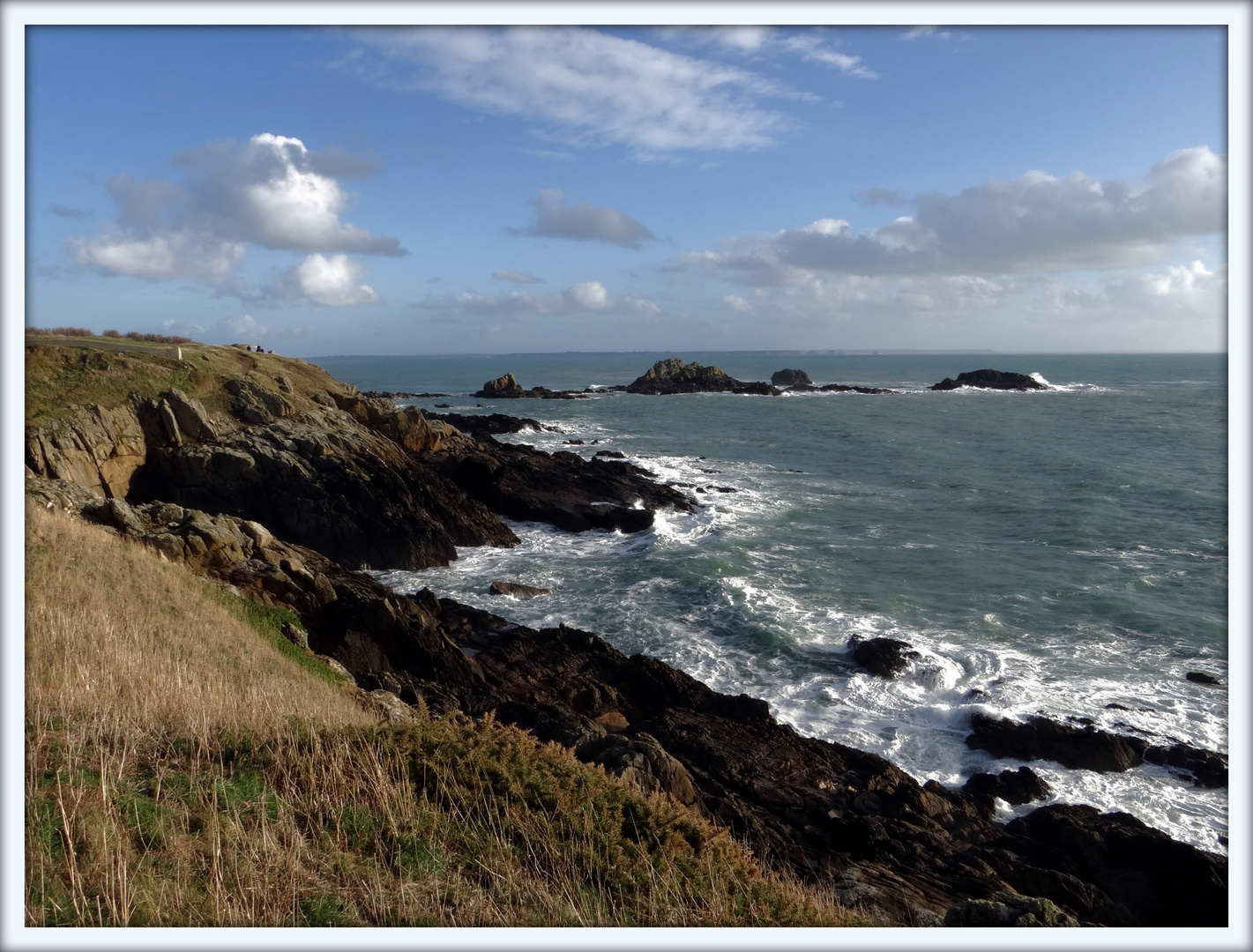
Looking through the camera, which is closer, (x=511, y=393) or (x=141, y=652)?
(x=141, y=652)

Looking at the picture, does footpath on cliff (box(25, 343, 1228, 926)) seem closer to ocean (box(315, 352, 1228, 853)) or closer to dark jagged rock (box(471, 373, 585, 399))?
ocean (box(315, 352, 1228, 853))

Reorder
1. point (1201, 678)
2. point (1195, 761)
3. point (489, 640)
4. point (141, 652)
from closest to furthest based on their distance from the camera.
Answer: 1. point (141, 652)
2. point (1195, 761)
3. point (1201, 678)
4. point (489, 640)

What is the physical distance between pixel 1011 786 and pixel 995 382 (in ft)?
364

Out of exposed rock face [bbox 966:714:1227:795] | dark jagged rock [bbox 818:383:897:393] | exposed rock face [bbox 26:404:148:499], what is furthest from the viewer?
dark jagged rock [bbox 818:383:897:393]

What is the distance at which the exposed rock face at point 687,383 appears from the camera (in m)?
105

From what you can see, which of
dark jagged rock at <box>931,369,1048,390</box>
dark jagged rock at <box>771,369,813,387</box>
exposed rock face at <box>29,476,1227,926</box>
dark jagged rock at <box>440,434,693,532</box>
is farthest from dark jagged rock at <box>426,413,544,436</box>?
dark jagged rock at <box>931,369,1048,390</box>

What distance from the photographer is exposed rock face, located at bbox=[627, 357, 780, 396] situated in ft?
343

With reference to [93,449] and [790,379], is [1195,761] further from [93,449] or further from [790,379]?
[790,379]

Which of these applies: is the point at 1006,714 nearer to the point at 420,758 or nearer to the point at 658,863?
the point at 658,863

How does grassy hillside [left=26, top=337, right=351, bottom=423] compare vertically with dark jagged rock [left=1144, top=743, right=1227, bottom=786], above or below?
above

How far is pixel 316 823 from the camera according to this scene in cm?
600

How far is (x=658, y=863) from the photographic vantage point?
6211 mm

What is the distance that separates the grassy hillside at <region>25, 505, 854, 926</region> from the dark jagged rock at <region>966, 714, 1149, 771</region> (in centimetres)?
840

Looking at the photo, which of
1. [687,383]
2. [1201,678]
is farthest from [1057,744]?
[687,383]
